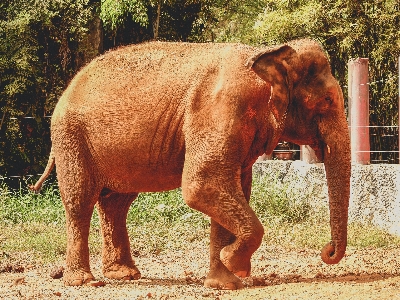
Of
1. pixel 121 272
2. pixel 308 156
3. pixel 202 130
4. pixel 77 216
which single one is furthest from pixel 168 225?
pixel 202 130

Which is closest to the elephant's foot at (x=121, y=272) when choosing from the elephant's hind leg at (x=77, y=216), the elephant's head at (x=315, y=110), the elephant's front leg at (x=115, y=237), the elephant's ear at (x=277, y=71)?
the elephant's front leg at (x=115, y=237)

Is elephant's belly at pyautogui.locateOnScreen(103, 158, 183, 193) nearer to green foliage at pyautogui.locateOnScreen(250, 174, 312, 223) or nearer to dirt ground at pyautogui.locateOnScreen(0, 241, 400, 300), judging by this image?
dirt ground at pyautogui.locateOnScreen(0, 241, 400, 300)

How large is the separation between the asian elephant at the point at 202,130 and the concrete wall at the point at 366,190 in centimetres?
324

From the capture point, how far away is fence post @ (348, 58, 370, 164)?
→ 10.3 m

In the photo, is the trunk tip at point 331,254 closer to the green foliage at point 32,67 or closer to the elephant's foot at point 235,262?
the elephant's foot at point 235,262

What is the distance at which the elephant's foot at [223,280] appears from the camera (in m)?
6.67

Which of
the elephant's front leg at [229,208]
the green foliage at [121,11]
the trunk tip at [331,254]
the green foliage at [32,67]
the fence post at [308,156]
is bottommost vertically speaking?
the trunk tip at [331,254]

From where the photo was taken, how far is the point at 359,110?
10430 mm

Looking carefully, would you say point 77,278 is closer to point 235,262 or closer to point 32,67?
point 235,262

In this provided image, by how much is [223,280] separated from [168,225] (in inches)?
156

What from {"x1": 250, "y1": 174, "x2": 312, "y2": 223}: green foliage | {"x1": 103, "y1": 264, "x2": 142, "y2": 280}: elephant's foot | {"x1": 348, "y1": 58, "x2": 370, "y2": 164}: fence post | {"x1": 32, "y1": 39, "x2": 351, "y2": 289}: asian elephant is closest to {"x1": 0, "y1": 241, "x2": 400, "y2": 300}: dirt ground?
{"x1": 103, "y1": 264, "x2": 142, "y2": 280}: elephant's foot

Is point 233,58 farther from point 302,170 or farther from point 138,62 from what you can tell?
A: point 302,170

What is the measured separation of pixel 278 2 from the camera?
620 inches

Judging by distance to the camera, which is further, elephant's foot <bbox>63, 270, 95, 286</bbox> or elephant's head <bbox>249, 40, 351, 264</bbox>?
elephant's foot <bbox>63, 270, 95, 286</bbox>
